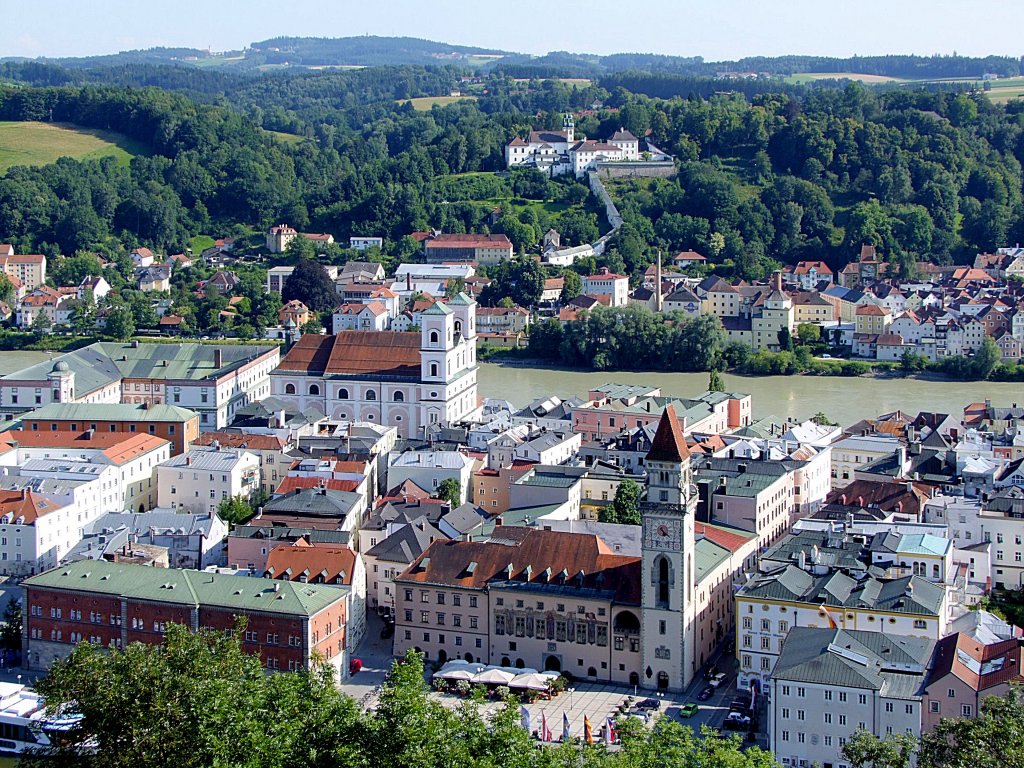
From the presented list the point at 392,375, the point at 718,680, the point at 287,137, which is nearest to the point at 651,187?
the point at 392,375

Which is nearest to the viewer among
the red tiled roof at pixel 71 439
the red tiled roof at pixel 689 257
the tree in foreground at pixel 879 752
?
the tree in foreground at pixel 879 752

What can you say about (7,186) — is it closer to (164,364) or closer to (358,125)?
(164,364)

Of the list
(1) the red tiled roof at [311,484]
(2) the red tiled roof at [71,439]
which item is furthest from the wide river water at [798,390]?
(1) the red tiled roof at [311,484]

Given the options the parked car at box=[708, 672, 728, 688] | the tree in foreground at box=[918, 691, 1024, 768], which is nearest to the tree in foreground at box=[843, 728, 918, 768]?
the tree in foreground at box=[918, 691, 1024, 768]

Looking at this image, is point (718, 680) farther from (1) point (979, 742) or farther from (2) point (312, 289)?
(2) point (312, 289)

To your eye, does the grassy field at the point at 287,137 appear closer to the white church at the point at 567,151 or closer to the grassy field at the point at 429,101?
the grassy field at the point at 429,101

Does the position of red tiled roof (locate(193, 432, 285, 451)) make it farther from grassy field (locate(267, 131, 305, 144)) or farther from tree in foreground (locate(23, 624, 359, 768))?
grassy field (locate(267, 131, 305, 144))
